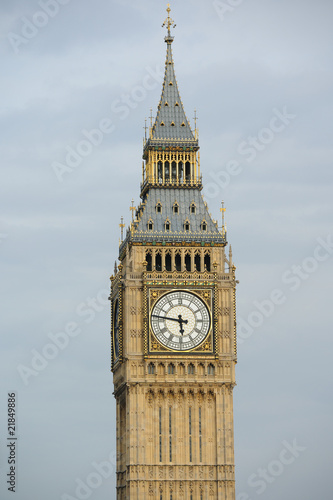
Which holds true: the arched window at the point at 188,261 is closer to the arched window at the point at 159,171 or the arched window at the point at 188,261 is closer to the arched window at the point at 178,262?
the arched window at the point at 178,262

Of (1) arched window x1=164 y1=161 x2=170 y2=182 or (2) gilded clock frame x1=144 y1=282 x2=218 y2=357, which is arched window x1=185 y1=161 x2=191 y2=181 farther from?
(2) gilded clock frame x1=144 y1=282 x2=218 y2=357

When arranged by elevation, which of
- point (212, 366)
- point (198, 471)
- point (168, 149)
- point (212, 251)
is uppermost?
point (168, 149)

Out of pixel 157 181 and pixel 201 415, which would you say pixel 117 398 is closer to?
pixel 201 415

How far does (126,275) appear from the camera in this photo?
9412cm

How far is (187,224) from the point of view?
95688mm

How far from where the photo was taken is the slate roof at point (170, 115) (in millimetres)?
98188

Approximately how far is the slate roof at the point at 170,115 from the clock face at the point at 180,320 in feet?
33.3

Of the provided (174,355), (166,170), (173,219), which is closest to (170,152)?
(166,170)

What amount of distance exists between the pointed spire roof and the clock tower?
358 cm

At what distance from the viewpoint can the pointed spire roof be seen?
9788cm

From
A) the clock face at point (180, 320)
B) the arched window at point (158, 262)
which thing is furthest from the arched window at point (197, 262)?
the arched window at point (158, 262)

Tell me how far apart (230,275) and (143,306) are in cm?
550

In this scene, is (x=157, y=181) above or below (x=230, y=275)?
above

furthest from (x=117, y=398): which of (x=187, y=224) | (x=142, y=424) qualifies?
(x=187, y=224)
